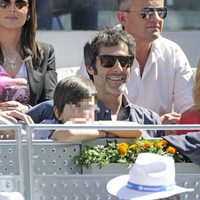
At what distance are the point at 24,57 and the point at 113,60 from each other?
0.77 metres

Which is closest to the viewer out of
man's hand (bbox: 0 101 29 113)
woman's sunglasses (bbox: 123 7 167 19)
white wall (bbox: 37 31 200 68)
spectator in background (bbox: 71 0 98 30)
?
man's hand (bbox: 0 101 29 113)

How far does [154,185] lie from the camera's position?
3.10m

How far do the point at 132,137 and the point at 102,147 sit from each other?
0.21 m

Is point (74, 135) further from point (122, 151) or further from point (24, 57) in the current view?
point (24, 57)

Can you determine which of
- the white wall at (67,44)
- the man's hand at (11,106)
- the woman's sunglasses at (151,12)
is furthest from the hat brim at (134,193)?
the white wall at (67,44)

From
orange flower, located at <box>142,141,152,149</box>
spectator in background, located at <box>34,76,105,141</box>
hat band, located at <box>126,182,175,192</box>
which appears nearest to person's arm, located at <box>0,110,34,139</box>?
spectator in background, located at <box>34,76,105,141</box>

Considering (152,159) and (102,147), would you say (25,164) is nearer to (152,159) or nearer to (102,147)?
(102,147)

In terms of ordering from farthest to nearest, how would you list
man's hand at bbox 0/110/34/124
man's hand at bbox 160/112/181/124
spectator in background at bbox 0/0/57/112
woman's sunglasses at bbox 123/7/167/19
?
1. woman's sunglasses at bbox 123/7/167/19
2. spectator in background at bbox 0/0/57/112
3. man's hand at bbox 160/112/181/124
4. man's hand at bbox 0/110/34/124

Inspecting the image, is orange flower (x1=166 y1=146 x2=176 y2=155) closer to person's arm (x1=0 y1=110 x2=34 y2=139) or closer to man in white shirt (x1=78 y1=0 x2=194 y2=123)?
person's arm (x1=0 y1=110 x2=34 y2=139)

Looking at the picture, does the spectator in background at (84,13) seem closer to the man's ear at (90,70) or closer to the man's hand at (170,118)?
the man's hand at (170,118)

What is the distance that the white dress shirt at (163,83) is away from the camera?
17.1 ft

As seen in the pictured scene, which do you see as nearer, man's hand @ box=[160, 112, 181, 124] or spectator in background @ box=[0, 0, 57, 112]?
man's hand @ box=[160, 112, 181, 124]

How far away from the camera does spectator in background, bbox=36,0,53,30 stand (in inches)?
306

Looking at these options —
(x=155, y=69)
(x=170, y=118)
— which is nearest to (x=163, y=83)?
(x=155, y=69)
